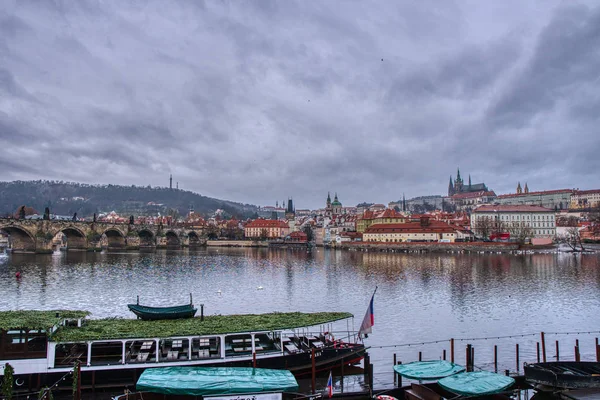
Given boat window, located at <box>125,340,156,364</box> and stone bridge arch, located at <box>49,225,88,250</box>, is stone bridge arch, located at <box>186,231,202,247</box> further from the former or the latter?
boat window, located at <box>125,340,156,364</box>

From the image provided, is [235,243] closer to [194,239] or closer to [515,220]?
[194,239]

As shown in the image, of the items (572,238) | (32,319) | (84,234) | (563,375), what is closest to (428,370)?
(563,375)

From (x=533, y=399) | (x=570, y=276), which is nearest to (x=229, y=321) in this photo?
(x=533, y=399)

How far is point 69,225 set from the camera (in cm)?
10056

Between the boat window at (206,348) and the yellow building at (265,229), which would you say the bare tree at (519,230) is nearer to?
the yellow building at (265,229)

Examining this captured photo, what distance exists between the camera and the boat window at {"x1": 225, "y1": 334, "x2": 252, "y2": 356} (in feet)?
61.2

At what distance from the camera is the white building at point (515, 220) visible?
137450 mm

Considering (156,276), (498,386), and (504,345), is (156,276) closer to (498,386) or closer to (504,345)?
(504,345)

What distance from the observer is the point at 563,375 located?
1680 cm

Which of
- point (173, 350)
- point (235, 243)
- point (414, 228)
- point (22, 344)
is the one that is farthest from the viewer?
point (235, 243)

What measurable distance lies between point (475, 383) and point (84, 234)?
10745 centimetres

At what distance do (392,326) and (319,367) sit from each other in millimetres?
11304

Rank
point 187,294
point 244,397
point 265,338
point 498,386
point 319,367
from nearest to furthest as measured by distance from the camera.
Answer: point 244,397 → point 498,386 → point 319,367 → point 265,338 → point 187,294

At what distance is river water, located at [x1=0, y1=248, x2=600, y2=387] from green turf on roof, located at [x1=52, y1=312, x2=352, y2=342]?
458 cm
